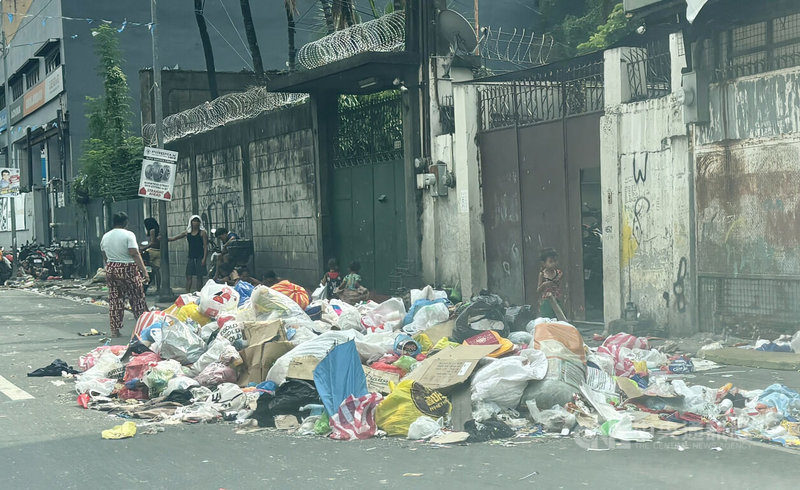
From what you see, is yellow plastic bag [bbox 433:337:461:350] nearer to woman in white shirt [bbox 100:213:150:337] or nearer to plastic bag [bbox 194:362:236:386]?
plastic bag [bbox 194:362:236:386]

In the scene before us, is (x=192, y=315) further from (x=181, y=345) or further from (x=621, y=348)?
(x=621, y=348)

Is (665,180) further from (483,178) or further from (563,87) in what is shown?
(483,178)

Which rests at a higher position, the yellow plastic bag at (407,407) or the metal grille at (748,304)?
the metal grille at (748,304)

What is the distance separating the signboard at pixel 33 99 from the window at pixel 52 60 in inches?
33.7

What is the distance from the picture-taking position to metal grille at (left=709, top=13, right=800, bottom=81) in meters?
9.75

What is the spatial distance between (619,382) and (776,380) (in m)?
1.70

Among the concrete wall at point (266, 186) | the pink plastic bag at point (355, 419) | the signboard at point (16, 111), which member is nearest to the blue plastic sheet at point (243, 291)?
the pink plastic bag at point (355, 419)

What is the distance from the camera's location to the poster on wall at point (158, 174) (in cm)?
1841

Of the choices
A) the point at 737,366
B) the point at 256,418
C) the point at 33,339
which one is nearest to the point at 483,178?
the point at 737,366

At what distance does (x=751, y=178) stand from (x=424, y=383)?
476 centimetres

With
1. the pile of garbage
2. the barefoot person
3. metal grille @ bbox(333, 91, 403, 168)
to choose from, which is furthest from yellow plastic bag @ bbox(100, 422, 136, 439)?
the barefoot person

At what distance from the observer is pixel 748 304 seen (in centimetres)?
1007

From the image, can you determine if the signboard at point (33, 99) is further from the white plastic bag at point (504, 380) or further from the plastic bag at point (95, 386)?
the white plastic bag at point (504, 380)

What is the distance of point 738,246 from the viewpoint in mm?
10109
